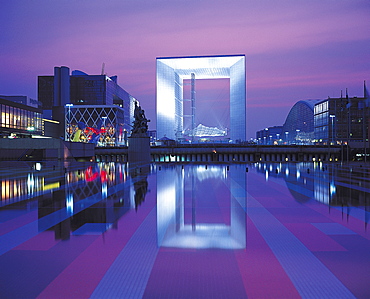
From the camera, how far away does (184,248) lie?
736 cm

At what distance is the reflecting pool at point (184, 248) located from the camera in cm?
533

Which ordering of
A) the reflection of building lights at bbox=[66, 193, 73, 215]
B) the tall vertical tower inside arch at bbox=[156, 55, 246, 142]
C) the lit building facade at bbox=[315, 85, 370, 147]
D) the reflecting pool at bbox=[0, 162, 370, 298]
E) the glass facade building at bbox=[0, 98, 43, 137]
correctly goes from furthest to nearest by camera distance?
the tall vertical tower inside arch at bbox=[156, 55, 246, 142]
the lit building facade at bbox=[315, 85, 370, 147]
the glass facade building at bbox=[0, 98, 43, 137]
the reflection of building lights at bbox=[66, 193, 73, 215]
the reflecting pool at bbox=[0, 162, 370, 298]

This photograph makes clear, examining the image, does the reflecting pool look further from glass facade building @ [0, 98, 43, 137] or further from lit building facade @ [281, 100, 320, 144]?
lit building facade @ [281, 100, 320, 144]

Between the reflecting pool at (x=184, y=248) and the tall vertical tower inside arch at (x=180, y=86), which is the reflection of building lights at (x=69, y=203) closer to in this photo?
the reflecting pool at (x=184, y=248)

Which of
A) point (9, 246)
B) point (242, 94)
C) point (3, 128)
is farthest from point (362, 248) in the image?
point (242, 94)

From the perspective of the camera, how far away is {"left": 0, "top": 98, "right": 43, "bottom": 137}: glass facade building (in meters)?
79.2

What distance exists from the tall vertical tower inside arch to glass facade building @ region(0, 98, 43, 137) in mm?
34726

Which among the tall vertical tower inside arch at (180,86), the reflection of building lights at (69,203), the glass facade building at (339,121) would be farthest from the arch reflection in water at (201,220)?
the tall vertical tower inside arch at (180,86)

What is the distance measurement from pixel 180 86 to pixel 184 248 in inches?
4792

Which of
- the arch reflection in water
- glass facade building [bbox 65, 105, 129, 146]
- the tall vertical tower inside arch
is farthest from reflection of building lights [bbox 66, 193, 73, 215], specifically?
glass facade building [bbox 65, 105, 129, 146]

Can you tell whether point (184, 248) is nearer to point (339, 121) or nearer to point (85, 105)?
point (339, 121)

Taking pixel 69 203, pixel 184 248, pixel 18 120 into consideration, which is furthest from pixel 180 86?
pixel 184 248

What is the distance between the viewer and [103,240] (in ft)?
26.2

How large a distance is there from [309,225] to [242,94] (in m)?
111
